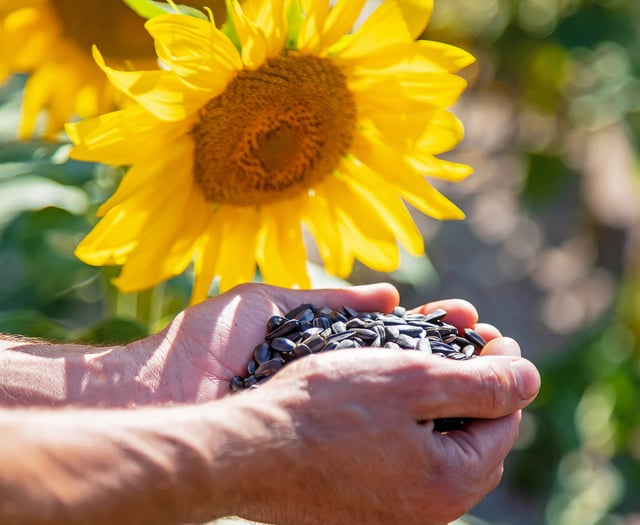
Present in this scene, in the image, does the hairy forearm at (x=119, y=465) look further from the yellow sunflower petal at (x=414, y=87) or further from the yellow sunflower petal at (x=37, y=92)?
the yellow sunflower petal at (x=37, y=92)

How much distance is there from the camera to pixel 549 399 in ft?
8.52

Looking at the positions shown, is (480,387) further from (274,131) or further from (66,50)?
(66,50)

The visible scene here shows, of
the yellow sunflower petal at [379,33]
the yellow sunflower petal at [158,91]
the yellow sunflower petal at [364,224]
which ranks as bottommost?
the yellow sunflower petal at [364,224]

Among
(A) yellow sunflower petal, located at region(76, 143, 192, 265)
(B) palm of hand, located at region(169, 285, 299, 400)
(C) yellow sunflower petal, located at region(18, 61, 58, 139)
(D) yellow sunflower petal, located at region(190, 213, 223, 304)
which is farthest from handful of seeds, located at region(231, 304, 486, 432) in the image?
(C) yellow sunflower petal, located at region(18, 61, 58, 139)

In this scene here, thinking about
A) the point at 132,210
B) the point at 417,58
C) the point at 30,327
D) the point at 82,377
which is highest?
the point at 417,58

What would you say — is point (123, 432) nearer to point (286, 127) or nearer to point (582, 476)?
point (286, 127)

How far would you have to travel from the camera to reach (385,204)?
1495mm

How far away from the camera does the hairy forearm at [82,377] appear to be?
1306mm

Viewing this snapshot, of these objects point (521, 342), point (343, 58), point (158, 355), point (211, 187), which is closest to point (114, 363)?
point (158, 355)

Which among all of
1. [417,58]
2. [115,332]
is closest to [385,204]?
[417,58]

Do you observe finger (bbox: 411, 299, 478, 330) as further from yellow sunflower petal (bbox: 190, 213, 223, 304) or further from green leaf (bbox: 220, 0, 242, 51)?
green leaf (bbox: 220, 0, 242, 51)

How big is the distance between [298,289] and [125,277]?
0.27 m

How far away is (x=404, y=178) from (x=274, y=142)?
0.66ft

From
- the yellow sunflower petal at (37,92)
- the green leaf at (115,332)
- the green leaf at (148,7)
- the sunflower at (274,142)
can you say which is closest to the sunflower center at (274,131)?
the sunflower at (274,142)
